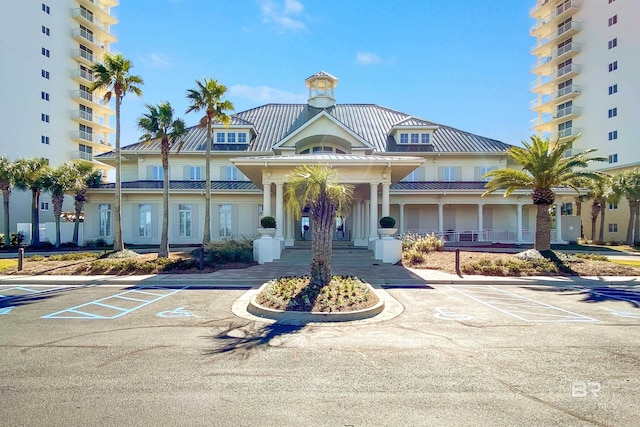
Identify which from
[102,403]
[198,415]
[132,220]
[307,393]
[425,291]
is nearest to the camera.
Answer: [198,415]

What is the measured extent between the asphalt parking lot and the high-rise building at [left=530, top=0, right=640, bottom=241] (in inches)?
1225

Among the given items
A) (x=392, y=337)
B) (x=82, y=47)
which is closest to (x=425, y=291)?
(x=392, y=337)

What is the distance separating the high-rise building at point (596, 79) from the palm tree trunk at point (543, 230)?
18.4 meters

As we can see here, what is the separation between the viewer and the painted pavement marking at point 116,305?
27.6 ft

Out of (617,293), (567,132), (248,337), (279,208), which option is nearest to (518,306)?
(617,293)

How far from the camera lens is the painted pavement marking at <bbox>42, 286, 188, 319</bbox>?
8.41m

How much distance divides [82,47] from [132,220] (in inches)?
1322

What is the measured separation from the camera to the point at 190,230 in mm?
27984

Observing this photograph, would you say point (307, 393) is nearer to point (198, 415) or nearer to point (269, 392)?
point (269, 392)

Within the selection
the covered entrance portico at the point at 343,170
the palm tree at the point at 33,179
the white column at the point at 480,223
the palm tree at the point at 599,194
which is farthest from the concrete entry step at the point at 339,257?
the palm tree at the point at 599,194

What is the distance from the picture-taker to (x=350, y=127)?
30.5 metres

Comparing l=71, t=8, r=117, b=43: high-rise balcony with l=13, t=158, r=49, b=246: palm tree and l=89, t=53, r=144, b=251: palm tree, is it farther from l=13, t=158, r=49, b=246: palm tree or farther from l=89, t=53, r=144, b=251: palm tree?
l=89, t=53, r=144, b=251: palm tree

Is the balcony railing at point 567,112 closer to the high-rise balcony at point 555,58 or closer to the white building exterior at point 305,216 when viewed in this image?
the high-rise balcony at point 555,58

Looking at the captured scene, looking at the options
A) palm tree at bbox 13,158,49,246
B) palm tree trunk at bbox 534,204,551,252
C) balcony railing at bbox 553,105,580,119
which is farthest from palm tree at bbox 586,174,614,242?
palm tree at bbox 13,158,49,246
